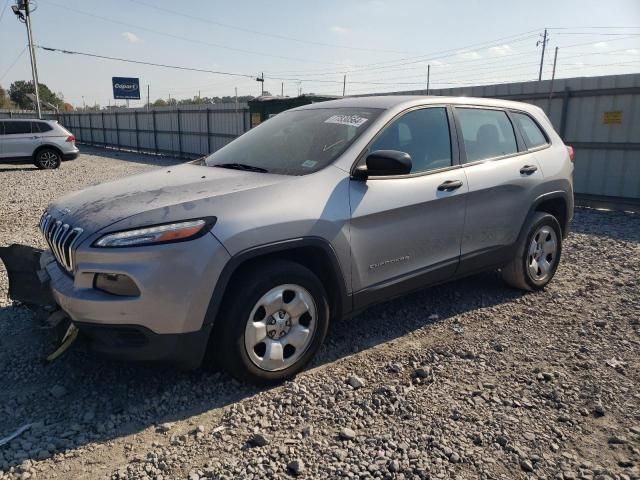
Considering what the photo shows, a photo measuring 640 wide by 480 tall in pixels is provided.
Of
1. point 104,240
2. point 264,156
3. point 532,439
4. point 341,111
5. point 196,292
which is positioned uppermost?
point 341,111

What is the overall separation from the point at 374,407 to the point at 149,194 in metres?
1.81

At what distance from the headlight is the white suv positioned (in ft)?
50.4

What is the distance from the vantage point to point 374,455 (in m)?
2.43

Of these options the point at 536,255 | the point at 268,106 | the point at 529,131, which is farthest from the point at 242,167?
the point at 268,106

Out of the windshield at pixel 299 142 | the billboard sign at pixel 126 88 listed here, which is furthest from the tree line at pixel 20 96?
the windshield at pixel 299 142

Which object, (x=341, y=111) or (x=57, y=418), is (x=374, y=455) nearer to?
(x=57, y=418)

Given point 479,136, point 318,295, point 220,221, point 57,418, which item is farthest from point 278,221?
point 479,136

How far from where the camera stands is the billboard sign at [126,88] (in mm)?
42031

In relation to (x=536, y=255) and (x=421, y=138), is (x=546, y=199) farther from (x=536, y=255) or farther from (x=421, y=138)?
(x=421, y=138)

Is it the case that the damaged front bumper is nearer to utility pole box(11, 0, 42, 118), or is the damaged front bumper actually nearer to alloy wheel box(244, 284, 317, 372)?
alloy wheel box(244, 284, 317, 372)

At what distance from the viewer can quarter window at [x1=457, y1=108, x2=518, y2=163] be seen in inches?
157

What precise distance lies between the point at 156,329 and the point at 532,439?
6.66 ft

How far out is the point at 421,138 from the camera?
3676 mm

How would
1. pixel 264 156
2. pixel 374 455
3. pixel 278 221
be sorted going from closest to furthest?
pixel 374 455 < pixel 278 221 < pixel 264 156
